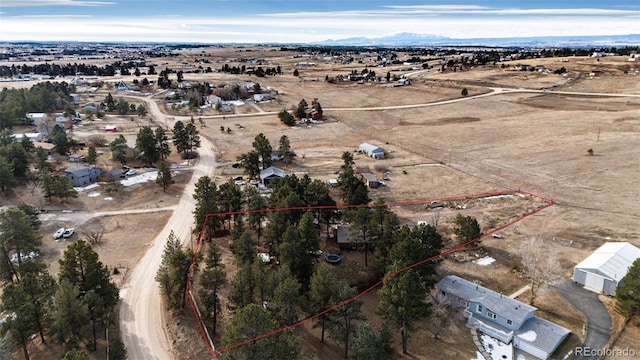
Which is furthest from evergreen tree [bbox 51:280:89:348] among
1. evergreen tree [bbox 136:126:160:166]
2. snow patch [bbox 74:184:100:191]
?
evergreen tree [bbox 136:126:160:166]

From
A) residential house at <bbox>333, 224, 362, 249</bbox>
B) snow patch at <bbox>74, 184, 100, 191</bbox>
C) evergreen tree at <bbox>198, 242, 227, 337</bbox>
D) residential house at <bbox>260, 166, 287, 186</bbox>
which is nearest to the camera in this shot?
evergreen tree at <bbox>198, 242, 227, 337</bbox>

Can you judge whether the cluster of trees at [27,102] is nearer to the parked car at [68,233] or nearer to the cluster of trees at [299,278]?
the parked car at [68,233]

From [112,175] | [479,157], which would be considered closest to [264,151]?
[112,175]

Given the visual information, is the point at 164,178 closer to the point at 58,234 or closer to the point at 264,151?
the point at 58,234

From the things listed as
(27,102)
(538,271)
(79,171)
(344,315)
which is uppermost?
(27,102)

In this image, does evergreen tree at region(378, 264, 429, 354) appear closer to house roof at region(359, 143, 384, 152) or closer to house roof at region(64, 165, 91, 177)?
house roof at region(359, 143, 384, 152)
